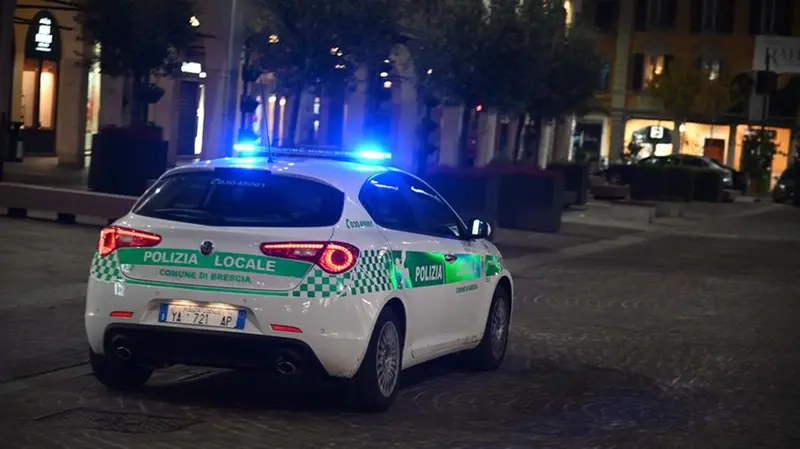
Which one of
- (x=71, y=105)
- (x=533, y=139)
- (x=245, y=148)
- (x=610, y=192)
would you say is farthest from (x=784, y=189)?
(x=245, y=148)

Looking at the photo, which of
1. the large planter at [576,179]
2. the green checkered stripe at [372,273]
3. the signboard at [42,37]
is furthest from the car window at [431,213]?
the signboard at [42,37]

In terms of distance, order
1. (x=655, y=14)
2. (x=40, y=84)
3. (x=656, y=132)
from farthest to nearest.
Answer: (x=655, y=14)
(x=656, y=132)
(x=40, y=84)

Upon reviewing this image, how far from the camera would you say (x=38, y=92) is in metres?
39.8

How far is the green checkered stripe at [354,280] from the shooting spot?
8438 mm

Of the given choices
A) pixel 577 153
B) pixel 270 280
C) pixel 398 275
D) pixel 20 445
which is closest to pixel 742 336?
pixel 398 275

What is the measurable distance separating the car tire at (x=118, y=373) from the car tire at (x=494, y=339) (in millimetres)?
2692

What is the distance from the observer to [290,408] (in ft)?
29.9

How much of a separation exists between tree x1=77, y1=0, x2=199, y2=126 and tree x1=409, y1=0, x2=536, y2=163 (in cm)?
491

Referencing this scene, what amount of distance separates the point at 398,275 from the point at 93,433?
2165 millimetres

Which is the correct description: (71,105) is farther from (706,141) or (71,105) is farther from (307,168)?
(706,141)

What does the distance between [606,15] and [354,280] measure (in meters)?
66.1

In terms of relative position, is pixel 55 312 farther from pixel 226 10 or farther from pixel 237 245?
pixel 226 10

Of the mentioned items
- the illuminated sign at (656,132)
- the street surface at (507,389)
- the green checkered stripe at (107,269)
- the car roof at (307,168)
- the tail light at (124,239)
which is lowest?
the street surface at (507,389)

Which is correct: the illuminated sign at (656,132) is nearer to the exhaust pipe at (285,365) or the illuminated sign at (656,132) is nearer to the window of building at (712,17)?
the window of building at (712,17)
